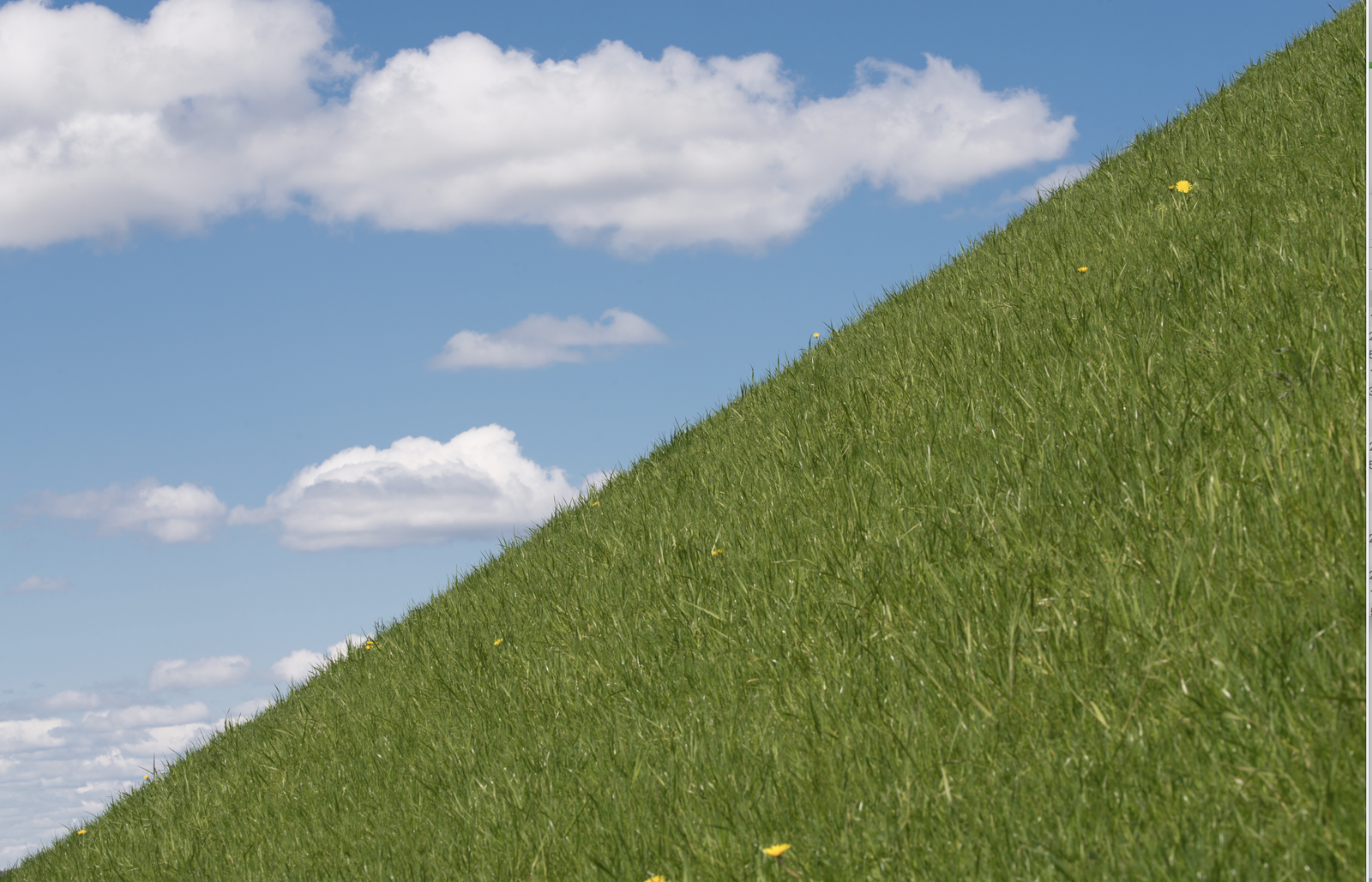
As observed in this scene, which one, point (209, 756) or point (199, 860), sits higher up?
point (209, 756)

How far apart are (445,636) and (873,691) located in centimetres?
386

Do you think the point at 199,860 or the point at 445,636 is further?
the point at 445,636

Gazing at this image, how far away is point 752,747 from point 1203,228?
12.7 feet

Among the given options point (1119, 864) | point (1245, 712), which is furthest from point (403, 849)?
point (1245, 712)

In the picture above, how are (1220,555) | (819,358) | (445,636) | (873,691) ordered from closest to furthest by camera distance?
(1220,555) → (873,691) → (445,636) → (819,358)

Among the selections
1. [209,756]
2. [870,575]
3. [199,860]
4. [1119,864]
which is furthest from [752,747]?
[209,756]

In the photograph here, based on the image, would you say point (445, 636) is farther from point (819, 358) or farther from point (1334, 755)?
point (1334, 755)

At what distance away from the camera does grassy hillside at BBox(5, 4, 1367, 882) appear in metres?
2.43

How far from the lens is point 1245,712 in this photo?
242 centimetres

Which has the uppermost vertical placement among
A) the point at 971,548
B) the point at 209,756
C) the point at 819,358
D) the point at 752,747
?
the point at 819,358

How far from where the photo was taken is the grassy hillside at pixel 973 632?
7.96ft

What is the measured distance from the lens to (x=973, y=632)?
3139mm

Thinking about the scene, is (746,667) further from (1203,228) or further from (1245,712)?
(1203,228)

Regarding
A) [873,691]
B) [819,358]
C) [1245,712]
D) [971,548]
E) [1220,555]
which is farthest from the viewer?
[819,358]
